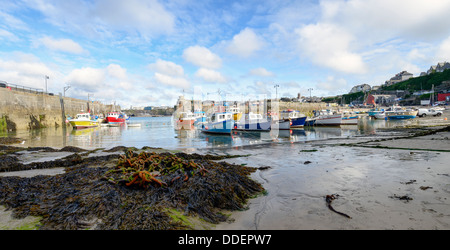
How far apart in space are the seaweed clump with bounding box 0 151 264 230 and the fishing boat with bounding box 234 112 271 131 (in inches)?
A: 864

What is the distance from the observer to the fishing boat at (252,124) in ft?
89.4

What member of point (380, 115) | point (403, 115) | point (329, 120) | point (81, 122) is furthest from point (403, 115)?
point (81, 122)

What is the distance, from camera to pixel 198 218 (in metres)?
3.80

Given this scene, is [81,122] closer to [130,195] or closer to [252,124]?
[252,124]

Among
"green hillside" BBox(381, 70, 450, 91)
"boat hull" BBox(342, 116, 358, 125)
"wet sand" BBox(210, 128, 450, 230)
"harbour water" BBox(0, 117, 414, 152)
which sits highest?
"green hillside" BBox(381, 70, 450, 91)

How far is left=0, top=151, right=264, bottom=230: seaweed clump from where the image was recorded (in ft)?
11.6

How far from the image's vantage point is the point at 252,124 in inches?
1107

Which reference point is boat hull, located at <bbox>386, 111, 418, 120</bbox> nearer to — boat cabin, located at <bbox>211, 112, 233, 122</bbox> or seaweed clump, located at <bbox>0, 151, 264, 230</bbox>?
boat cabin, located at <bbox>211, 112, 233, 122</bbox>

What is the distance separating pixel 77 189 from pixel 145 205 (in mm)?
1802

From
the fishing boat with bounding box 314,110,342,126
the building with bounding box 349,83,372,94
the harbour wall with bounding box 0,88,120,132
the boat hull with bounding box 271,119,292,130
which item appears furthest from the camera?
the building with bounding box 349,83,372,94

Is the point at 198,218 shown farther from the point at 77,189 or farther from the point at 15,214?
the point at 15,214

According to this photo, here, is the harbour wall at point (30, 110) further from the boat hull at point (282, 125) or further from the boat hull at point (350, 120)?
the boat hull at point (350, 120)

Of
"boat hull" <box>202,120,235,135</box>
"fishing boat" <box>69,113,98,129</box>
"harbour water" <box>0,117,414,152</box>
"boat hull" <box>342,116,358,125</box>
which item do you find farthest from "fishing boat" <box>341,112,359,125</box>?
"fishing boat" <box>69,113,98,129</box>
